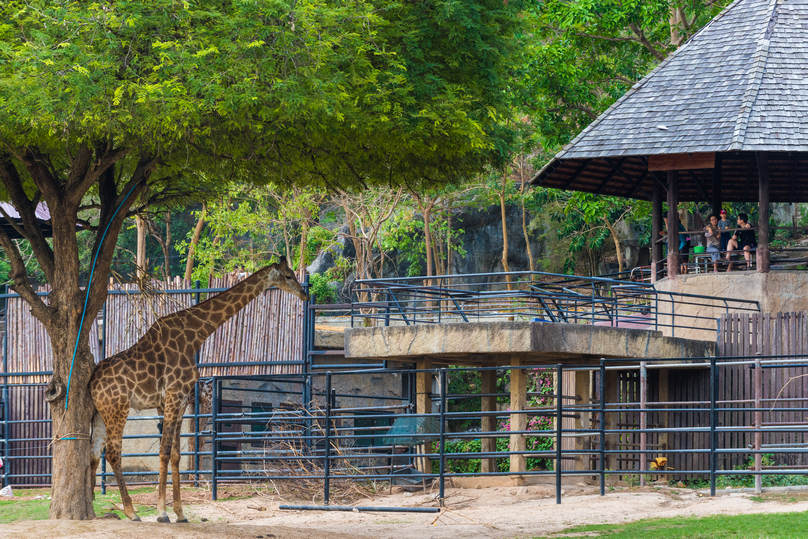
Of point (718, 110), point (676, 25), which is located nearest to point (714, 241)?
point (718, 110)

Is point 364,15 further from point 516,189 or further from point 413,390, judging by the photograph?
point 516,189

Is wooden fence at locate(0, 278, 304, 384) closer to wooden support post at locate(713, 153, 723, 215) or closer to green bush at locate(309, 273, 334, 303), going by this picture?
wooden support post at locate(713, 153, 723, 215)

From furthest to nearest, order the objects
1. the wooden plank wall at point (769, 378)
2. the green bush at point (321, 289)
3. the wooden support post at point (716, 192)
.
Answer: the green bush at point (321, 289), the wooden support post at point (716, 192), the wooden plank wall at point (769, 378)

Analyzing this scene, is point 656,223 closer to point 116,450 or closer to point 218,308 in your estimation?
point 218,308

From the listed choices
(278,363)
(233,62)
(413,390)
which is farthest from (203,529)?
(413,390)

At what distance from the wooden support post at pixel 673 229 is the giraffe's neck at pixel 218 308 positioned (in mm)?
10672

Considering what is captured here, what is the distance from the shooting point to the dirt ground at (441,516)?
32.1ft

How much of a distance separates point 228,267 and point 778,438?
1975 centimetres

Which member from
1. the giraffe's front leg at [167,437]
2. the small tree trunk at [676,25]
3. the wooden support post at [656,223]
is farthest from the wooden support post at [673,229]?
the giraffe's front leg at [167,437]

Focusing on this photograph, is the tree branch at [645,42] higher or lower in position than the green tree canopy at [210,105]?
higher

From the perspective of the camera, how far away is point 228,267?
31.3 m

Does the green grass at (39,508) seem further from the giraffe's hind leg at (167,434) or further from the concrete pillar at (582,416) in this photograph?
the concrete pillar at (582,416)

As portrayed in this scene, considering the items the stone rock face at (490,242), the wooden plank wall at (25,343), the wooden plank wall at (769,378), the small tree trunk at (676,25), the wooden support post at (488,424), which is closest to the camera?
the wooden plank wall at (769,378)

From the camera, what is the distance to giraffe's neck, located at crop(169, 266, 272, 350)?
38.3 feet
